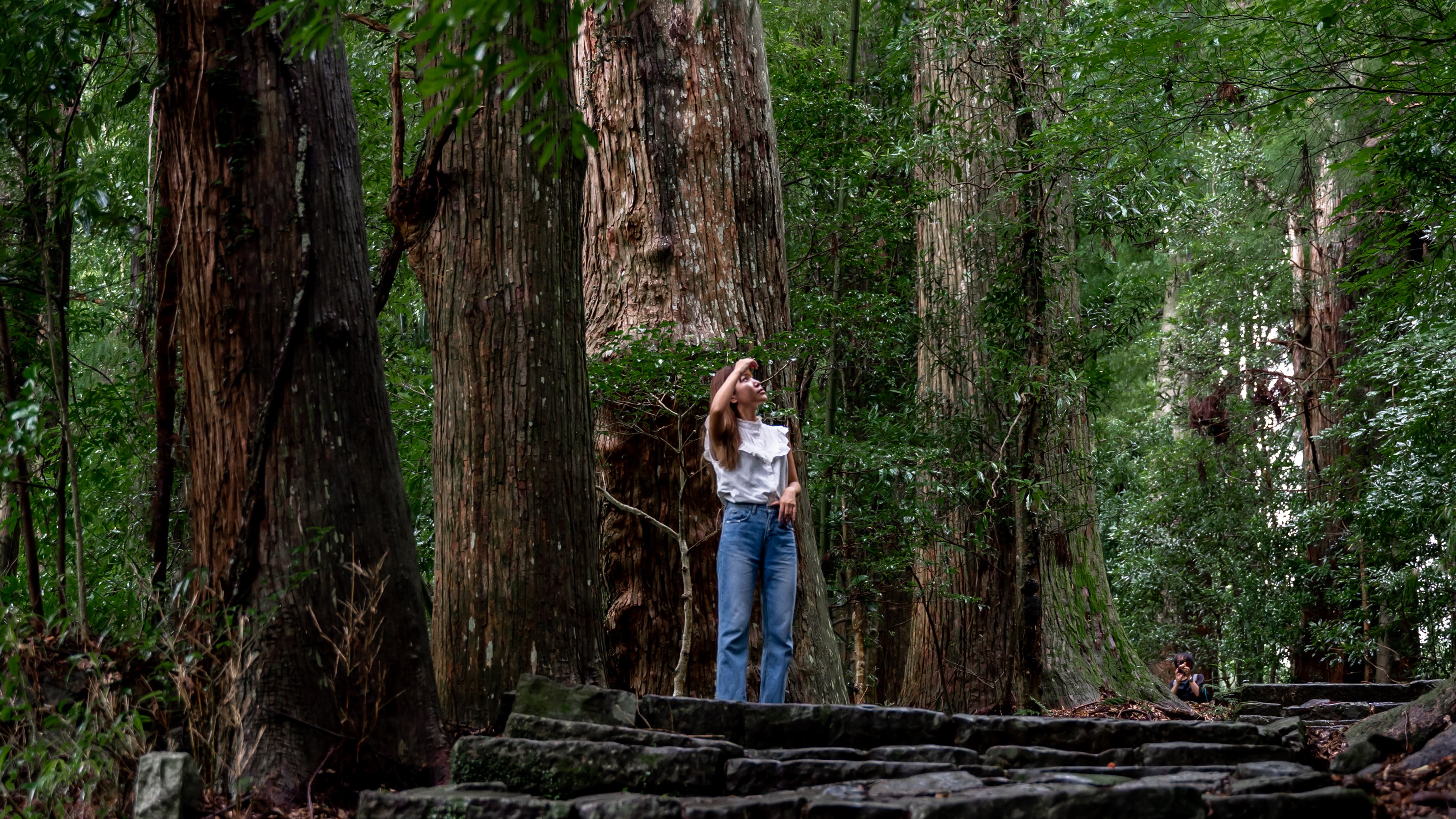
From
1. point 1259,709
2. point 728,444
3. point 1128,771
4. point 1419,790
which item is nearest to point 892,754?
point 1128,771

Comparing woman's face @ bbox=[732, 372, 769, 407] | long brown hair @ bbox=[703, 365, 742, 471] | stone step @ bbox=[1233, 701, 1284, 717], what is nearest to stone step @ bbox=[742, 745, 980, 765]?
long brown hair @ bbox=[703, 365, 742, 471]

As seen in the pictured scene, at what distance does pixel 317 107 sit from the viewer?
434cm

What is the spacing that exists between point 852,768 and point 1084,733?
3.86 ft

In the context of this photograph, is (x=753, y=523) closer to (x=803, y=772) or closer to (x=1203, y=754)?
(x=803, y=772)

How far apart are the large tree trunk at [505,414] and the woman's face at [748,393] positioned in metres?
0.84

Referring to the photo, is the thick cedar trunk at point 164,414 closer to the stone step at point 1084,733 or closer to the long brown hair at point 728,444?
the long brown hair at point 728,444

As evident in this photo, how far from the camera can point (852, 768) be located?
3701 millimetres

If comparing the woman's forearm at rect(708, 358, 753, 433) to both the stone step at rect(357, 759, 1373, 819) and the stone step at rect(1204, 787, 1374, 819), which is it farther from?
the stone step at rect(1204, 787, 1374, 819)

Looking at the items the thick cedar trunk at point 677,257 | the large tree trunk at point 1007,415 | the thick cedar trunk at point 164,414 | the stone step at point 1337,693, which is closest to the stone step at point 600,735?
the thick cedar trunk at point 164,414

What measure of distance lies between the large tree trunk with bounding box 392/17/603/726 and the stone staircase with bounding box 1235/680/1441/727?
5.32 meters

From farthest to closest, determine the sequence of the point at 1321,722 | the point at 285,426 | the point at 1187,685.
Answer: the point at 1187,685
the point at 1321,722
the point at 285,426

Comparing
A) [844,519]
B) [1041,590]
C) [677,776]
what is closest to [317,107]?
[677,776]

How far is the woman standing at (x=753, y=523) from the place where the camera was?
5465mm

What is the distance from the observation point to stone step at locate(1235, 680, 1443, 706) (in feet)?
29.3
